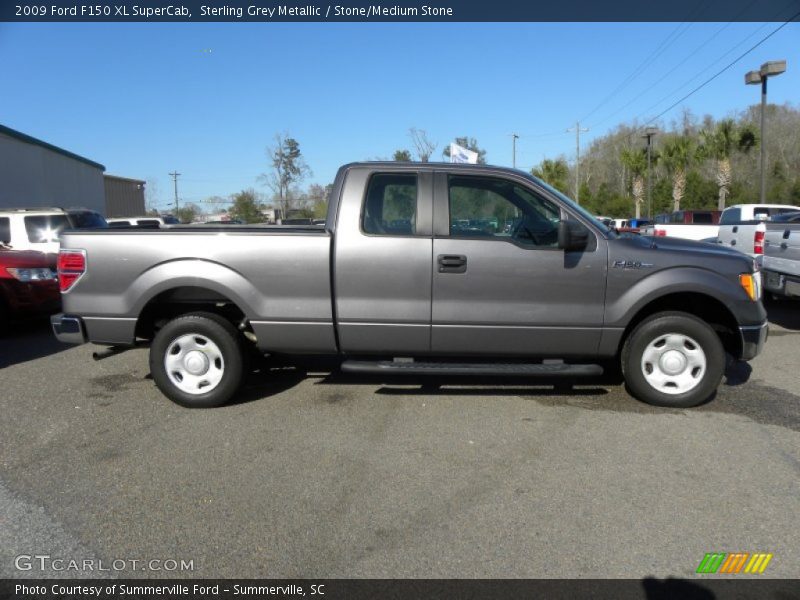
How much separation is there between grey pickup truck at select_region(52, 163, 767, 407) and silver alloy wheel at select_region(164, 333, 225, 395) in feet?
0.04

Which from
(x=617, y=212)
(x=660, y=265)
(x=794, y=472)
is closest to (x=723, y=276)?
(x=660, y=265)

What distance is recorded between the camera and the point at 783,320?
28.6ft

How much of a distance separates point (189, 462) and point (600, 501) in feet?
8.89

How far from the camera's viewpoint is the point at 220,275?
14.9 ft

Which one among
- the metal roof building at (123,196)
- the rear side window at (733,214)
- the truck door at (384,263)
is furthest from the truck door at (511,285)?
the metal roof building at (123,196)

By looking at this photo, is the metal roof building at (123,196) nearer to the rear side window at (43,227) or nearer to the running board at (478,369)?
the rear side window at (43,227)

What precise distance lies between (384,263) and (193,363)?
6.22 feet

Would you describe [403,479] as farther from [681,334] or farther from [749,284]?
[749,284]

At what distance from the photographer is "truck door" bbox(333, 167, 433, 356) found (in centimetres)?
452

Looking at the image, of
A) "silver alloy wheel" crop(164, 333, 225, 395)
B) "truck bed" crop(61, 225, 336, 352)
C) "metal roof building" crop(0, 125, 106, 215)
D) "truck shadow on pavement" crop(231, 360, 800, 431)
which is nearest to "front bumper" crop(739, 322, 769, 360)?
"truck shadow on pavement" crop(231, 360, 800, 431)

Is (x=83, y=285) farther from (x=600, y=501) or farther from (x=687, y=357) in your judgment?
(x=687, y=357)

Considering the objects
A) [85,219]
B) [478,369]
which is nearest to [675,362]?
[478,369]

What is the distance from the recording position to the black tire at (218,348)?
4680mm

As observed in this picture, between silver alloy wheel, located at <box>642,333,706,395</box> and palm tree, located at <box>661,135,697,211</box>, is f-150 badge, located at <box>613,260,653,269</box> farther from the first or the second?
palm tree, located at <box>661,135,697,211</box>
